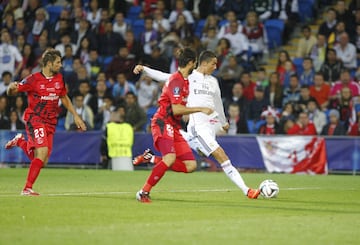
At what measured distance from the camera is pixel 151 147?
1025 inches

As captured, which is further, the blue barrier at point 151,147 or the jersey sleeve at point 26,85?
the blue barrier at point 151,147

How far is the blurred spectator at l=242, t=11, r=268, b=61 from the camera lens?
28.4 metres

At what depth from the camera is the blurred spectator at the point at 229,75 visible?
90.3ft

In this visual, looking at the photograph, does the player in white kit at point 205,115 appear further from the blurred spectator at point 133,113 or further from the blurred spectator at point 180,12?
the blurred spectator at point 180,12

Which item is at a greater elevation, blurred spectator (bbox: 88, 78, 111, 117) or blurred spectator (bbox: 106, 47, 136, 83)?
blurred spectator (bbox: 106, 47, 136, 83)

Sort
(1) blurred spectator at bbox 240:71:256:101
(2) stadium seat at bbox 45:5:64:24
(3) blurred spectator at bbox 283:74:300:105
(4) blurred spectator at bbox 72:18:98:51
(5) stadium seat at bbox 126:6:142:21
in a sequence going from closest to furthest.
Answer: (3) blurred spectator at bbox 283:74:300:105
(1) blurred spectator at bbox 240:71:256:101
(4) blurred spectator at bbox 72:18:98:51
(5) stadium seat at bbox 126:6:142:21
(2) stadium seat at bbox 45:5:64:24

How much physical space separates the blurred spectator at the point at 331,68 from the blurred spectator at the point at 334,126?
165cm

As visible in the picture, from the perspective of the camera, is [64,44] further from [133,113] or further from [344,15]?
[344,15]

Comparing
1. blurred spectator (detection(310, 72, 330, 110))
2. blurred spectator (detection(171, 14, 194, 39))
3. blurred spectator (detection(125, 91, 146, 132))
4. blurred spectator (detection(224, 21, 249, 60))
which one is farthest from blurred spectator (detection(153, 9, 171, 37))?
blurred spectator (detection(310, 72, 330, 110))

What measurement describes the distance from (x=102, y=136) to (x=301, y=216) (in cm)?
1455

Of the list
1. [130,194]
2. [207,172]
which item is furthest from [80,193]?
[207,172]

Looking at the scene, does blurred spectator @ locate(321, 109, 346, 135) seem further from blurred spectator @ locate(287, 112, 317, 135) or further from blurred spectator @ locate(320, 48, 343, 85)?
blurred spectator @ locate(320, 48, 343, 85)

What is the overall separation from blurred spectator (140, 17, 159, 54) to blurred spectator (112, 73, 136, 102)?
1.45 meters

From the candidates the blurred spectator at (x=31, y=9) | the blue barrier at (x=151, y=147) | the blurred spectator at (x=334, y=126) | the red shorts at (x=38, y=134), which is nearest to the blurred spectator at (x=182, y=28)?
the blue barrier at (x=151, y=147)
